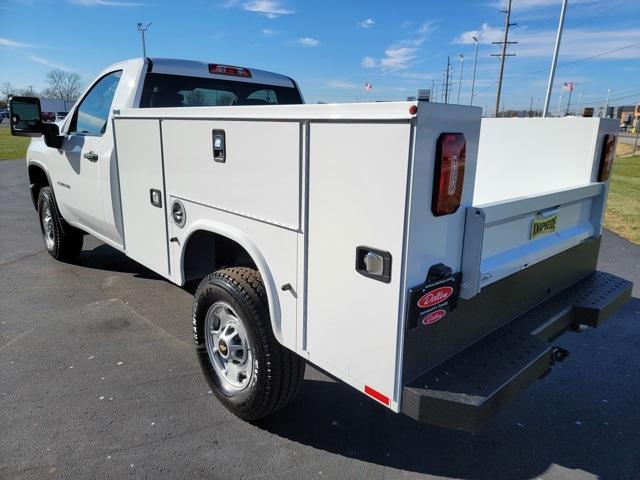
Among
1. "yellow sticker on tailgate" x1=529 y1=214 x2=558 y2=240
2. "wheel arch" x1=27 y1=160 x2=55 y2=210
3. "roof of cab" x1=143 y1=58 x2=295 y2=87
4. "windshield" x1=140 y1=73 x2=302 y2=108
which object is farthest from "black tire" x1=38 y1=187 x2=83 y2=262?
"yellow sticker on tailgate" x1=529 y1=214 x2=558 y2=240

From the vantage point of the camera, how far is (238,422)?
2885 millimetres

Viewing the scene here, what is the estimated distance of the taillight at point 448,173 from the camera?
1796mm

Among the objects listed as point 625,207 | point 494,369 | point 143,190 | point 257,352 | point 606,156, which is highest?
point 606,156

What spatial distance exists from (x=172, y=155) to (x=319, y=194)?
1425 mm

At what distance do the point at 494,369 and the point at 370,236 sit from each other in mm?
847

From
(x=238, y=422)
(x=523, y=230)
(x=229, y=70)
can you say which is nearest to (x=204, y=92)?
(x=229, y=70)

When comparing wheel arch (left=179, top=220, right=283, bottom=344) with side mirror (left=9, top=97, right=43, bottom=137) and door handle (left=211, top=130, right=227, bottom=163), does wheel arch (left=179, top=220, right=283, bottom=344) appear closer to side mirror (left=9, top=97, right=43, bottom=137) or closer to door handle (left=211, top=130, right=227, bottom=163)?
door handle (left=211, top=130, right=227, bottom=163)

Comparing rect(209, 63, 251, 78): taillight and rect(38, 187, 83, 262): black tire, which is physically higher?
rect(209, 63, 251, 78): taillight

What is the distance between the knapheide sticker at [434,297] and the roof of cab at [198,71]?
3.11 metres

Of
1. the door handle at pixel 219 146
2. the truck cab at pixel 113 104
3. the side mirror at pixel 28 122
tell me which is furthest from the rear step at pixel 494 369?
the side mirror at pixel 28 122

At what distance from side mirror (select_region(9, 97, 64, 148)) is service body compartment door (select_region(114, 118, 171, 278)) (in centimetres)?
133

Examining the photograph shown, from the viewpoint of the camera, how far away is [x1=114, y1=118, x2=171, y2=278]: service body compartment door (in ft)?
10.9

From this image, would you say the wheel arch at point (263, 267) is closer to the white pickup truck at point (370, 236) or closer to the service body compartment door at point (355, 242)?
the white pickup truck at point (370, 236)

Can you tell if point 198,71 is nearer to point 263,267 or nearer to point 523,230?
point 263,267
